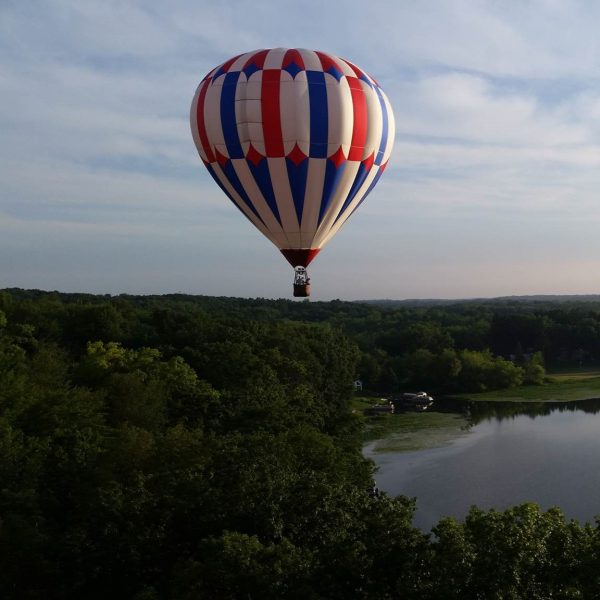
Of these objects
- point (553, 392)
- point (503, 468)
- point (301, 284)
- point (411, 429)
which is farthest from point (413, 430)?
point (301, 284)

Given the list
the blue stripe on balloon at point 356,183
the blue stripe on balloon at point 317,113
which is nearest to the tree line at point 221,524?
the blue stripe on balloon at point 356,183

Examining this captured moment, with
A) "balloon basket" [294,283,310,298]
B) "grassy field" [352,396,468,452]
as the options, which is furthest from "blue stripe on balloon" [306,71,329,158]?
"grassy field" [352,396,468,452]

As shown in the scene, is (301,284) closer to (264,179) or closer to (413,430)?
(264,179)

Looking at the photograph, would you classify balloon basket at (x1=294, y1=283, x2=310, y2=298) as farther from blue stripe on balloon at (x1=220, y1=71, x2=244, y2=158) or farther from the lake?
the lake

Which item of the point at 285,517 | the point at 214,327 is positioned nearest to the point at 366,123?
the point at 285,517

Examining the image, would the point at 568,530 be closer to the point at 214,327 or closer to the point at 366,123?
the point at 366,123

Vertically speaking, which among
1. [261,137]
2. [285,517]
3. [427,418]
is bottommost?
[427,418]

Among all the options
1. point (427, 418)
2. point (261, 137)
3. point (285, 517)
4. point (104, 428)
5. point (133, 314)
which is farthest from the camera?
point (427, 418)

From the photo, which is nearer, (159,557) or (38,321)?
(159,557)
